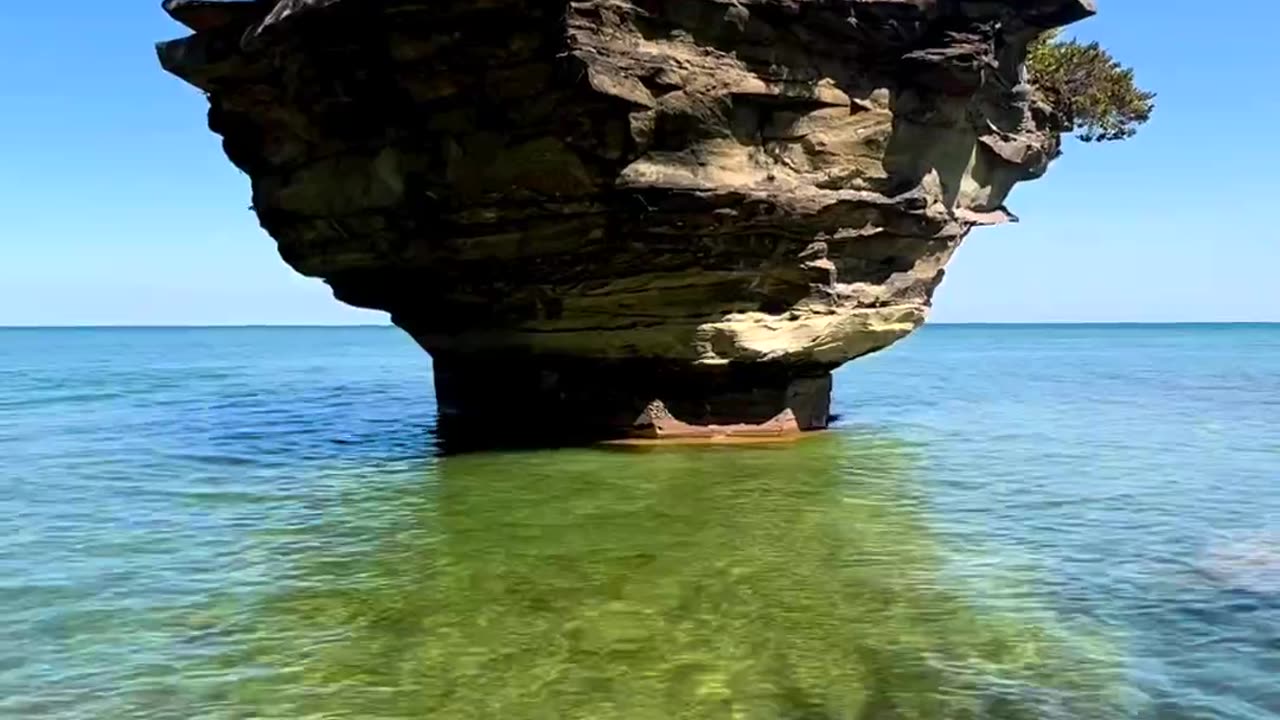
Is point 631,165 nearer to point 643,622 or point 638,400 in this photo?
point 638,400

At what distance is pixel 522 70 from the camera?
14.2 meters

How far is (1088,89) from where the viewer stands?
70.0 feet

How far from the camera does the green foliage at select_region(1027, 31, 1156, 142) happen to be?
21234 mm

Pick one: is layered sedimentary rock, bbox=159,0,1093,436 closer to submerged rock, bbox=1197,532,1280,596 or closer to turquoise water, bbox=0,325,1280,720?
turquoise water, bbox=0,325,1280,720

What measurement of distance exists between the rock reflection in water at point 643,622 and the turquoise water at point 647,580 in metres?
0.03

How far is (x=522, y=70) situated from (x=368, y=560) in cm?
686

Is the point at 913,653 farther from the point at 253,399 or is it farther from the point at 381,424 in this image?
the point at 253,399

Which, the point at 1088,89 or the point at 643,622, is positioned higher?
the point at 1088,89

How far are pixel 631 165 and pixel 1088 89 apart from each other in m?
11.4

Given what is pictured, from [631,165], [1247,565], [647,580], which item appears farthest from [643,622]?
[631,165]

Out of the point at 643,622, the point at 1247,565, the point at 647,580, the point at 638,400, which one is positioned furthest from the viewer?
the point at 638,400

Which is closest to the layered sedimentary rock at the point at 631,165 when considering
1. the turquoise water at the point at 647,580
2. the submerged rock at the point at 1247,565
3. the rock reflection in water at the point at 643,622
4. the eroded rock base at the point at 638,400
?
the eroded rock base at the point at 638,400

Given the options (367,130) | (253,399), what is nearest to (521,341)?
(367,130)

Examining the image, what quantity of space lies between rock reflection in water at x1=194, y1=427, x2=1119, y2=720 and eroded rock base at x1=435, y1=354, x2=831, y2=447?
4442mm
